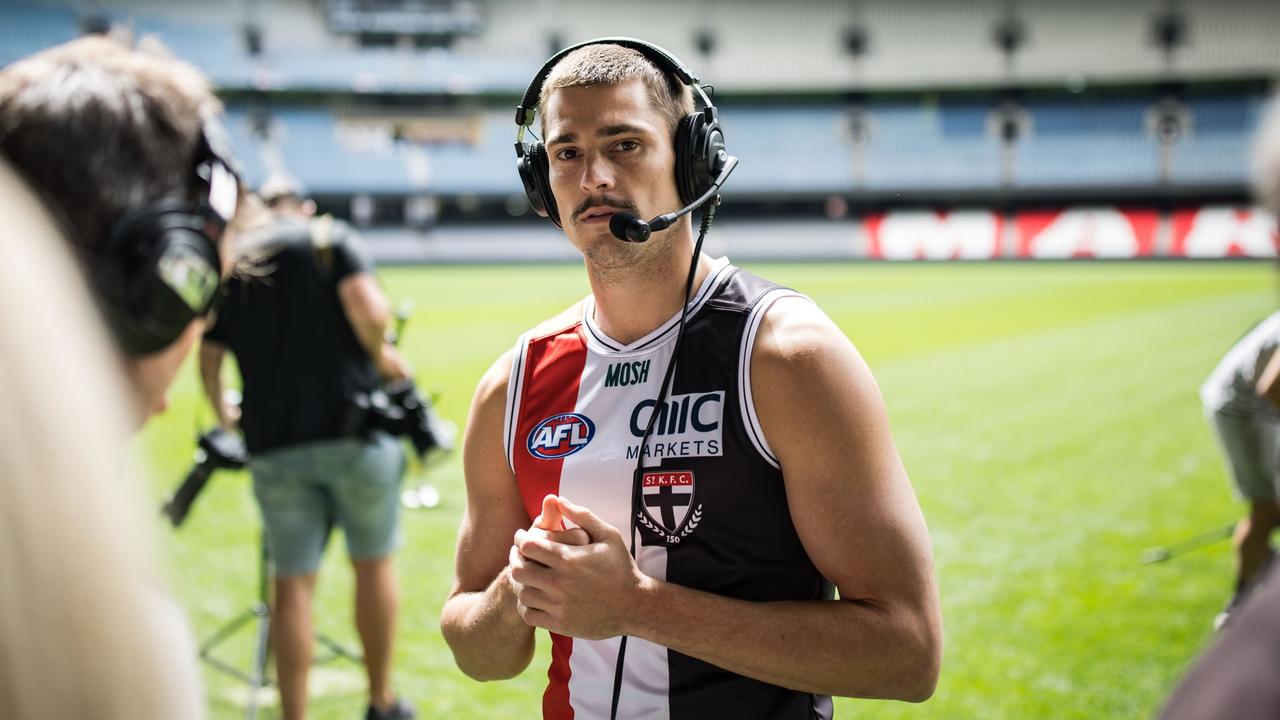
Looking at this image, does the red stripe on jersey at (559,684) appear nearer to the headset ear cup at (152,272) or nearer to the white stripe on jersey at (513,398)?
the white stripe on jersey at (513,398)

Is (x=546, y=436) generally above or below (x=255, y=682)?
above

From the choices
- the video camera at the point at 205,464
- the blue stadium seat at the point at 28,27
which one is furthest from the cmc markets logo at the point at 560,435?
the blue stadium seat at the point at 28,27

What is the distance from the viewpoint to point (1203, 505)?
22.2ft

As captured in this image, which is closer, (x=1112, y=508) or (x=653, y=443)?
(x=653, y=443)

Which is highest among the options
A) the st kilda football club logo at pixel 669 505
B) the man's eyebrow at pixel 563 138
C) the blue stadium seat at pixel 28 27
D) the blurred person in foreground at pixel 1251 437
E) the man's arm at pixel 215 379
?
the blue stadium seat at pixel 28 27

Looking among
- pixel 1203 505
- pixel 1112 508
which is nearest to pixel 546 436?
pixel 1112 508

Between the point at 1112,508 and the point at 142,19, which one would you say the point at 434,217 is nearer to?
the point at 142,19

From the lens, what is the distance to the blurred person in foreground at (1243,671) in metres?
0.57

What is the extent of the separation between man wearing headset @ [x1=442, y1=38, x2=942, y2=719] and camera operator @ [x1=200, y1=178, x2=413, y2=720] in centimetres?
194

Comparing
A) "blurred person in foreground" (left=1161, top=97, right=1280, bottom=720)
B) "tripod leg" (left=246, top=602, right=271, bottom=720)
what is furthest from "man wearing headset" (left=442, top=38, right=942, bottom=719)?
"tripod leg" (left=246, top=602, right=271, bottom=720)

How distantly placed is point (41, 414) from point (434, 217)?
39515 mm

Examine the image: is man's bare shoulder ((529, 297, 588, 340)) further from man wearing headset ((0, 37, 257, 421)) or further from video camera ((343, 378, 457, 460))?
video camera ((343, 378, 457, 460))

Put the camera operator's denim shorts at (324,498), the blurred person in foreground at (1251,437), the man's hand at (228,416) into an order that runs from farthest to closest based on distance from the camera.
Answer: the blurred person in foreground at (1251,437), the man's hand at (228,416), the camera operator's denim shorts at (324,498)

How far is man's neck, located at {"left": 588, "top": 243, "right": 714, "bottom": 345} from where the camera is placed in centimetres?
191
